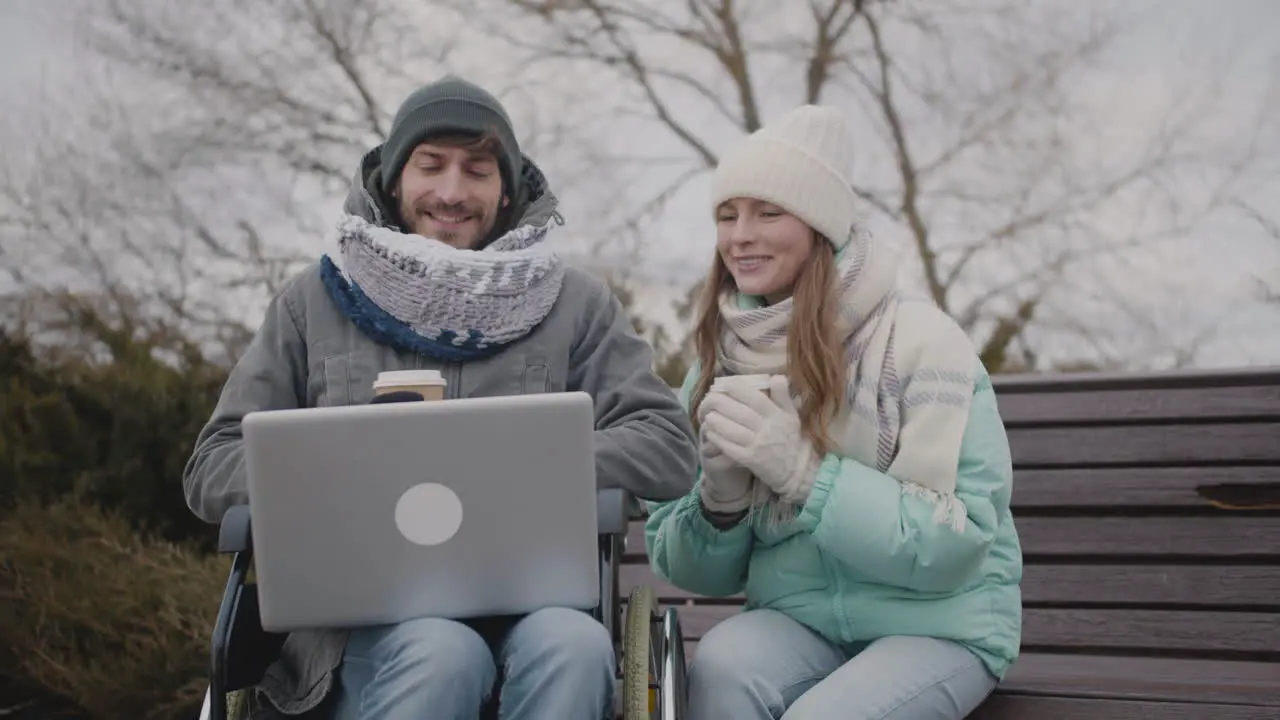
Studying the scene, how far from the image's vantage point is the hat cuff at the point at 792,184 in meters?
2.55

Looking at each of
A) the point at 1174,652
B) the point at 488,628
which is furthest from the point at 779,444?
the point at 1174,652

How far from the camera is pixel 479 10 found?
8.38 m

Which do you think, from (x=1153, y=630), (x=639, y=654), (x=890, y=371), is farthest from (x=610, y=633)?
(x=1153, y=630)

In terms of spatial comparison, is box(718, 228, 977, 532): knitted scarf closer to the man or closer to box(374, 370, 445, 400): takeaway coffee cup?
the man

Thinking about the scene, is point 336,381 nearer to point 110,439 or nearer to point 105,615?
point 105,615

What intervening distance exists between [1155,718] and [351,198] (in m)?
1.81

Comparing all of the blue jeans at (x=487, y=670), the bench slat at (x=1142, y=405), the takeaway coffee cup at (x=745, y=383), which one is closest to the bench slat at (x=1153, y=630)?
the bench slat at (x=1142, y=405)

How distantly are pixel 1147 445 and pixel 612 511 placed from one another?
1952mm

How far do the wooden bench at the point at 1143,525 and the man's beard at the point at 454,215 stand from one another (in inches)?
48.5

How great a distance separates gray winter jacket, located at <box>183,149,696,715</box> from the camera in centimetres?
241

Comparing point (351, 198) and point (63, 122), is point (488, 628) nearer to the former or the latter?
point (351, 198)

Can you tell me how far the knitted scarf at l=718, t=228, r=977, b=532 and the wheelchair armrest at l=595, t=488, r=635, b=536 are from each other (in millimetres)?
410

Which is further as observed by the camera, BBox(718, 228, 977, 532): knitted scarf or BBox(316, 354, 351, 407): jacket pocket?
BBox(316, 354, 351, 407): jacket pocket

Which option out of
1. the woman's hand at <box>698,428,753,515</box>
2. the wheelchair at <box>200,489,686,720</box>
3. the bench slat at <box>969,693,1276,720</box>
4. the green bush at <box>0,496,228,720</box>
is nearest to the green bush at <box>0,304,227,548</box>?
the green bush at <box>0,496,228,720</box>
